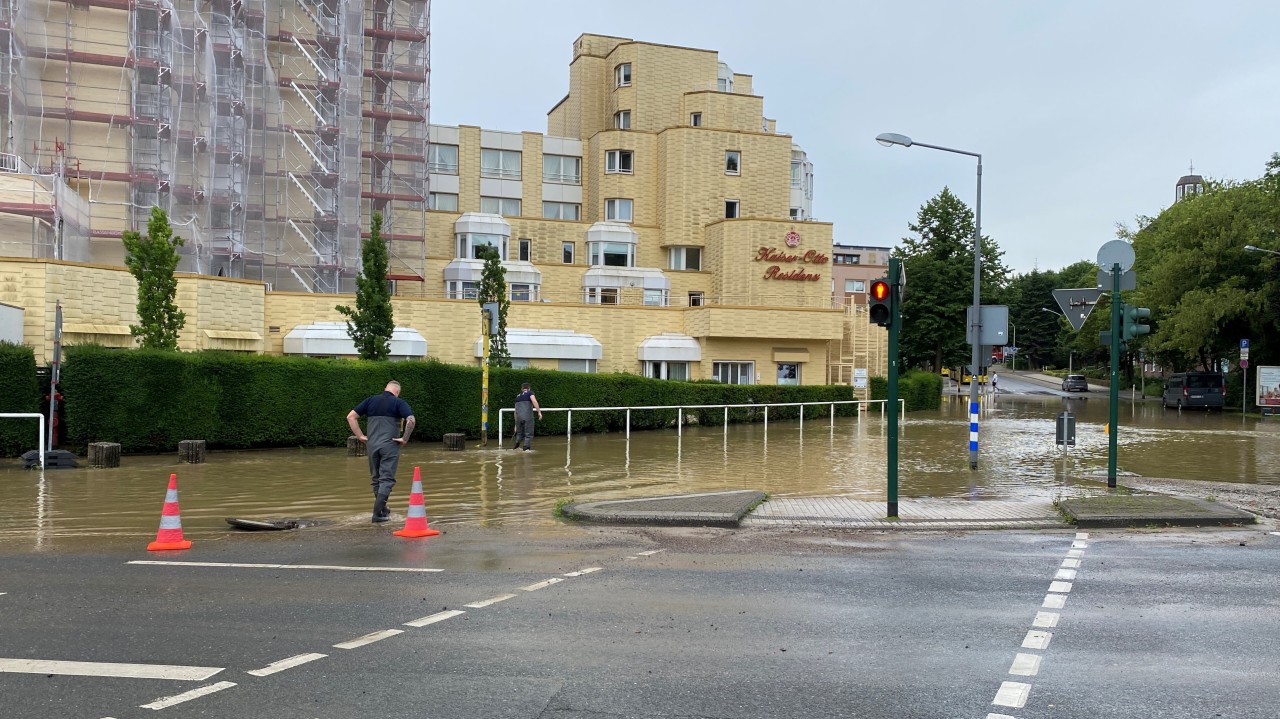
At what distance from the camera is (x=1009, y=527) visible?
1204 centimetres

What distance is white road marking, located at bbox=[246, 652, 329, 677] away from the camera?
579 cm

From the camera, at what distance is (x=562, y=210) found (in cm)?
5866

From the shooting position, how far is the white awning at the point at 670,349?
135 ft

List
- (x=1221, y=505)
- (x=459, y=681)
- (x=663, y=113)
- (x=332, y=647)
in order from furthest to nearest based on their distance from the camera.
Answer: (x=663, y=113) → (x=1221, y=505) → (x=332, y=647) → (x=459, y=681)

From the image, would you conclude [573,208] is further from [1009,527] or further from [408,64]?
[1009,527]

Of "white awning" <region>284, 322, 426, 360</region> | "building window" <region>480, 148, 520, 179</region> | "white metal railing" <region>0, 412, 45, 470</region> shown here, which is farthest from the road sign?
"building window" <region>480, 148, 520, 179</region>

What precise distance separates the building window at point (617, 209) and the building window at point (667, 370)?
48.7 ft

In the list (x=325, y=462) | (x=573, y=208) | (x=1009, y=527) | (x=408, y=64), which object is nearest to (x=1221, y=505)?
(x=1009, y=527)

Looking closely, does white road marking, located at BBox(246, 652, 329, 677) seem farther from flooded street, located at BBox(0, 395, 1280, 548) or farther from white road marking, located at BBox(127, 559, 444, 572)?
flooded street, located at BBox(0, 395, 1280, 548)

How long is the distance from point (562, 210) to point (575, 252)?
4.73 metres

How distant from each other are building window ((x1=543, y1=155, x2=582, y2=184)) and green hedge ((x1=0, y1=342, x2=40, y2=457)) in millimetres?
40869

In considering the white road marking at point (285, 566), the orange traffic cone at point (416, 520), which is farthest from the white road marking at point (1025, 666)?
the orange traffic cone at point (416, 520)

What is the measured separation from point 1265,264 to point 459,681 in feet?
162

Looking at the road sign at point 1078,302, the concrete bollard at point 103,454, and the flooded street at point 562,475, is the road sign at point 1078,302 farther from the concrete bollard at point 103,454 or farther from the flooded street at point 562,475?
the concrete bollard at point 103,454
